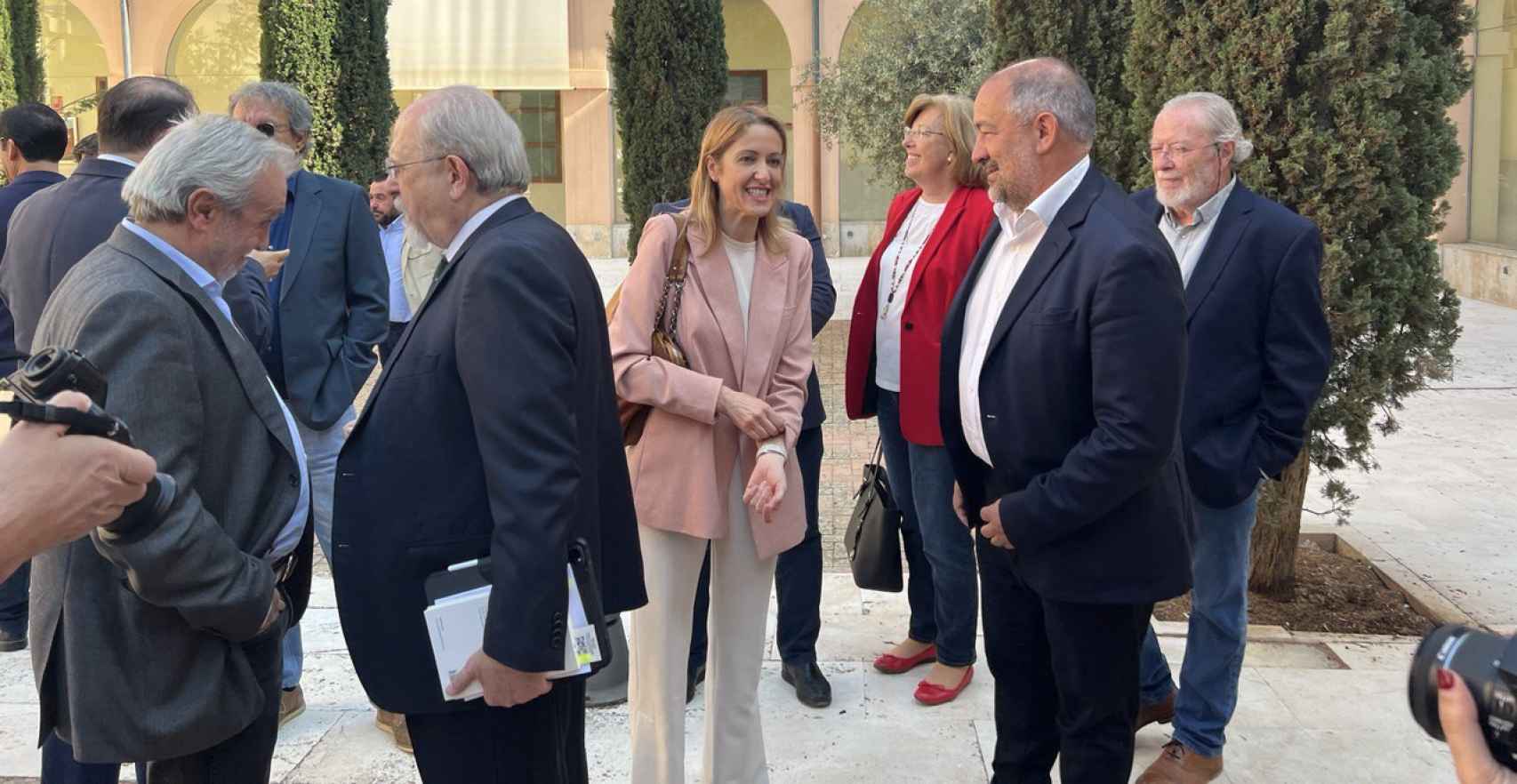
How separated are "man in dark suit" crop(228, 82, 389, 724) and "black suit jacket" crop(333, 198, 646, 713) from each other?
2.15m

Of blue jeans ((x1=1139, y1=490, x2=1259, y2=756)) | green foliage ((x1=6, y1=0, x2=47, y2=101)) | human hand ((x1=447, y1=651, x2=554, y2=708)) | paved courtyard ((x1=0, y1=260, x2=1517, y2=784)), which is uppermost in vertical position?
green foliage ((x1=6, y1=0, x2=47, y2=101))

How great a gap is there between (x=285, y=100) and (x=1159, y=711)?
143 inches

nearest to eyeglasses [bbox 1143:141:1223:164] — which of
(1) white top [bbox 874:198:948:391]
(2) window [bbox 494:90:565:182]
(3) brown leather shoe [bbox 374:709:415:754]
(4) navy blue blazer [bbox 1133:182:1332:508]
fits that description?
(4) navy blue blazer [bbox 1133:182:1332:508]

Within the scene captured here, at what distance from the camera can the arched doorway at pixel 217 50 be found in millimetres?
23844

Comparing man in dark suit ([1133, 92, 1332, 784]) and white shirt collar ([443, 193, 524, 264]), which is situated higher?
white shirt collar ([443, 193, 524, 264])

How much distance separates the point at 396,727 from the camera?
440cm

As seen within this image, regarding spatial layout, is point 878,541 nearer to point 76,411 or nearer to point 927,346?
point 927,346

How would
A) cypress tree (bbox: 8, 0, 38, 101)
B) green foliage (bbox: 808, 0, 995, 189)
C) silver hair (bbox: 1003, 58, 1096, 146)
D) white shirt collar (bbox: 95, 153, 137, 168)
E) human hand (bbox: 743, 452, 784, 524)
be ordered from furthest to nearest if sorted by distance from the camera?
cypress tree (bbox: 8, 0, 38, 101) < green foliage (bbox: 808, 0, 995, 189) < white shirt collar (bbox: 95, 153, 137, 168) < human hand (bbox: 743, 452, 784, 524) < silver hair (bbox: 1003, 58, 1096, 146)

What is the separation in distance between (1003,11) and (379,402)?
6.14 metres

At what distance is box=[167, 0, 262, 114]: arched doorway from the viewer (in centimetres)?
2384

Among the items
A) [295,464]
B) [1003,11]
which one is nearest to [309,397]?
[295,464]

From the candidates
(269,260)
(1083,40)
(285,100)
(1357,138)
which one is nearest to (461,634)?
(269,260)

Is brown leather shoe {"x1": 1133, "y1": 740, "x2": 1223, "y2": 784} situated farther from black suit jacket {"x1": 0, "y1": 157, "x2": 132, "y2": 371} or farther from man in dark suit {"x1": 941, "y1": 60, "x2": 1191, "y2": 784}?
black suit jacket {"x1": 0, "y1": 157, "x2": 132, "y2": 371}

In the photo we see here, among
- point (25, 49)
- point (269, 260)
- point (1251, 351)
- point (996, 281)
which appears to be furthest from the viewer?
point (25, 49)
